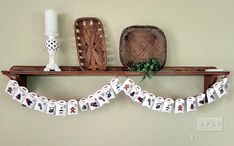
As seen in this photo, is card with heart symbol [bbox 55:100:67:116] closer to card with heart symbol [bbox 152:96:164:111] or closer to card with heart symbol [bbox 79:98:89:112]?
card with heart symbol [bbox 79:98:89:112]

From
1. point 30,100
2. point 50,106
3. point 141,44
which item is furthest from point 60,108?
point 141,44

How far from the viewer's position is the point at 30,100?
1.40 m

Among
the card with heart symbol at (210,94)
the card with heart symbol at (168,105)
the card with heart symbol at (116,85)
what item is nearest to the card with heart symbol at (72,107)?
the card with heart symbol at (116,85)

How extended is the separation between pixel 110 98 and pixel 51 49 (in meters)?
0.47

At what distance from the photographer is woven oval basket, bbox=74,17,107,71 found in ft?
4.85

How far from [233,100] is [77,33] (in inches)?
46.1

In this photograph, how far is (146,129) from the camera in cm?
159

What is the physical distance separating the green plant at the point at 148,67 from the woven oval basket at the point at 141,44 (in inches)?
3.0

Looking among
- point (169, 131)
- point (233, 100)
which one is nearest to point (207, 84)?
point (233, 100)

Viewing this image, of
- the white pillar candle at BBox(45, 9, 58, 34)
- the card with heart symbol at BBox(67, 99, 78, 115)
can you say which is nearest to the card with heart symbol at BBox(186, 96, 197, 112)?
the card with heart symbol at BBox(67, 99, 78, 115)

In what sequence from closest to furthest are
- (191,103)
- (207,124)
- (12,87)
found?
1. (12,87)
2. (191,103)
3. (207,124)

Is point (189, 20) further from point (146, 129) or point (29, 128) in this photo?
point (29, 128)

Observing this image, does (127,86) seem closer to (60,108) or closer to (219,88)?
(60,108)

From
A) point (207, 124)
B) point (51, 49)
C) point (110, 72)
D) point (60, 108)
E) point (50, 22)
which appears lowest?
point (207, 124)
